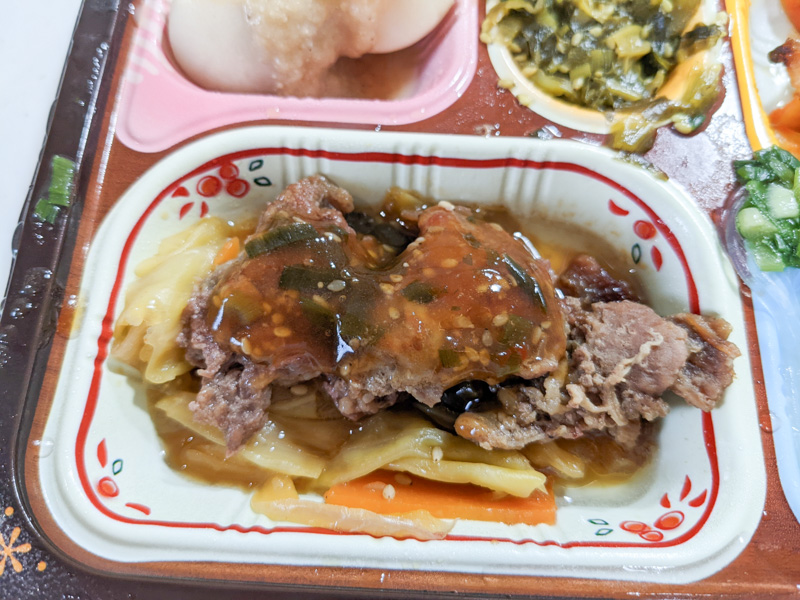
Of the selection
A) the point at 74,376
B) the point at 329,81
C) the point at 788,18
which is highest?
the point at 788,18

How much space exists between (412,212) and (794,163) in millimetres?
1208

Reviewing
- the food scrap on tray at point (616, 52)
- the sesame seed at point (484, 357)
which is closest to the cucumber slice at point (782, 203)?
the food scrap on tray at point (616, 52)

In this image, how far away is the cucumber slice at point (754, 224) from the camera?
1363 mm

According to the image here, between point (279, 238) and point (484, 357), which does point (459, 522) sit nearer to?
point (484, 357)

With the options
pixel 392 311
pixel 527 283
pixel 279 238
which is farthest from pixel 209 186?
pixel 527 283

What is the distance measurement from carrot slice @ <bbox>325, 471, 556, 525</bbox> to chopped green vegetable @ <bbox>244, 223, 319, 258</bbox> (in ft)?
2.38

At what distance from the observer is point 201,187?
1.54 meters

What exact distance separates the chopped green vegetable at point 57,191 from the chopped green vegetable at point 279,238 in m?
0.57

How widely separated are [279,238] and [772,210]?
1.48 metres

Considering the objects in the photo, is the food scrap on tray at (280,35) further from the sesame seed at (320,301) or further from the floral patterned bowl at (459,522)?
the sesame seed at (320,301)

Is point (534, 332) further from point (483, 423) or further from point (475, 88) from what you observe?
point (475, 88)

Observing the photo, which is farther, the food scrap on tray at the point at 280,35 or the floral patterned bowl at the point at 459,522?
the food scrap on tray at the point at 280,35

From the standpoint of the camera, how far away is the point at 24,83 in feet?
5.90

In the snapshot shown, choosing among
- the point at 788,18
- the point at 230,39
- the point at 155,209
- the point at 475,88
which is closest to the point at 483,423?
the point at 475,88
